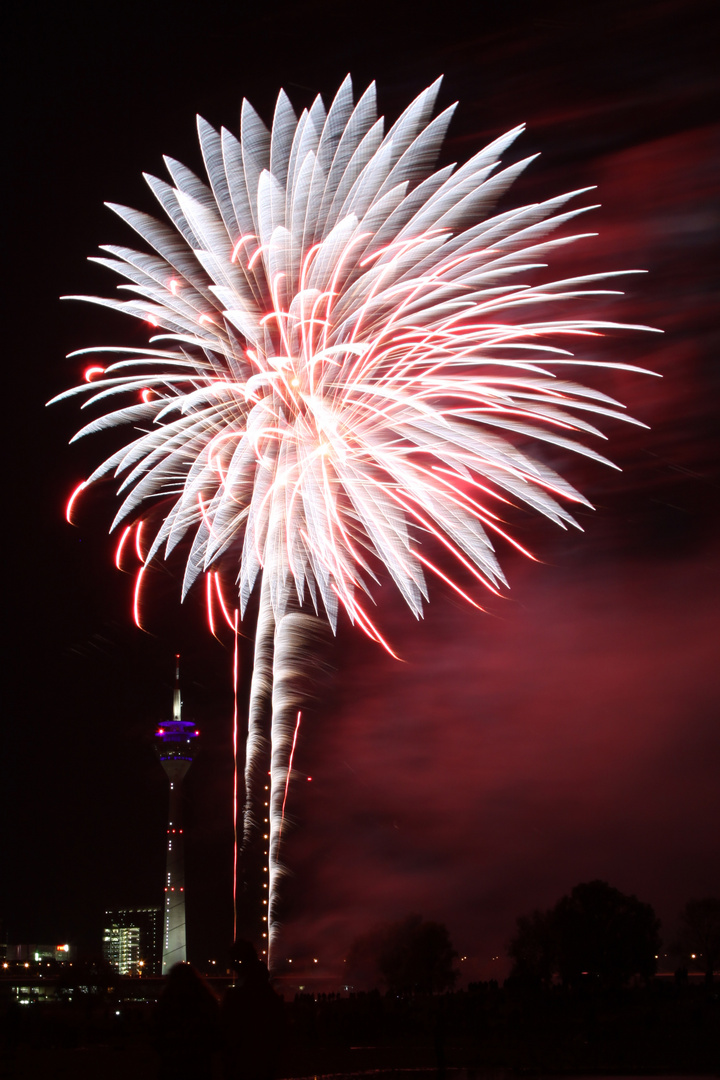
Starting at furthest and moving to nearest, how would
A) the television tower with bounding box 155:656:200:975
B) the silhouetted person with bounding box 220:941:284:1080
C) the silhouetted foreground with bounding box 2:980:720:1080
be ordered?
the television tower with bounding box 155:656:200:975 < the silhouetted foreground with bounding box 2:980:720:1080 < the silhouetted person with bounding box 220:941:284:1080

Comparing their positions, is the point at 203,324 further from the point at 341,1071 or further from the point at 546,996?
the point at 546,996

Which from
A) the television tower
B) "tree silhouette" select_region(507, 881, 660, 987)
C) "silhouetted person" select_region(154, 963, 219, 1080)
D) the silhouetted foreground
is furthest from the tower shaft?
"silhouetted person" select_region(154, 963, 219, 1080)

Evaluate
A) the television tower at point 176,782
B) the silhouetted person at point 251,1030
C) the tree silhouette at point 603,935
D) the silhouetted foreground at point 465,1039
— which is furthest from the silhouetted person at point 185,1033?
the television tower at point 176,782

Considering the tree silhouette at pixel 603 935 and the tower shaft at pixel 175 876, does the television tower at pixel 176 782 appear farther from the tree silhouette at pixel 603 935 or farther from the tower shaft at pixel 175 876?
the tree silhouette at pixel 603 935

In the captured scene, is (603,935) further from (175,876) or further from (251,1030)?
(175,876)

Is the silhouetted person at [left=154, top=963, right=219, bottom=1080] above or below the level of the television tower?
below

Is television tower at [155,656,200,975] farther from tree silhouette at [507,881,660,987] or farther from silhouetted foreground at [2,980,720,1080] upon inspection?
silhouetted foreground at [2,980,720,1080]
